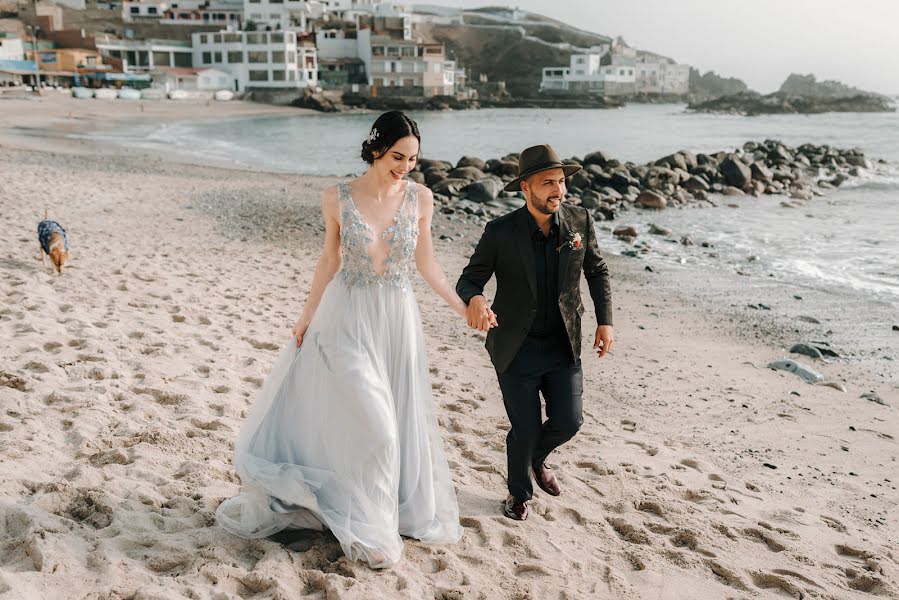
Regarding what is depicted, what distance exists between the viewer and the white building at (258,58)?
77.1m

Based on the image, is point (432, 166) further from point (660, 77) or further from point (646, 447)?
point (660, 77)

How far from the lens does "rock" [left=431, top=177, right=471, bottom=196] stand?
59.1 ft

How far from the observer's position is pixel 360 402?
315 centimetres

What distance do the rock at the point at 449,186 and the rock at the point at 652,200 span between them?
14.6 ft

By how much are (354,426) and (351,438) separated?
55 millimetres

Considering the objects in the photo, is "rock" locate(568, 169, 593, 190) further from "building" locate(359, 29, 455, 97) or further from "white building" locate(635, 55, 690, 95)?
"white building" locate(635, 55, 690, 95)

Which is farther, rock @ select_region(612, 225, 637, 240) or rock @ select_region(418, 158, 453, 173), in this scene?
rock @ select_region(418, 158, 453, 173)

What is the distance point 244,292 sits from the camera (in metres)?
8.31

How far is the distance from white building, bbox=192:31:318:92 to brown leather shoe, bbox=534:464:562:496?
78.7 metres

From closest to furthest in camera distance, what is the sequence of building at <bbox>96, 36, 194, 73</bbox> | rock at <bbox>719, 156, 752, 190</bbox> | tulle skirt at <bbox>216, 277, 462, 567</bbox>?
tulle skirt at <bbox>216, 277, 462, 567</bbox> → rock at <bbox>719, 156, 752, 190</bbox> → building at <bbox>96, 36, 194, 73</bbox>

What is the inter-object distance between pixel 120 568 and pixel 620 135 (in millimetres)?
52784

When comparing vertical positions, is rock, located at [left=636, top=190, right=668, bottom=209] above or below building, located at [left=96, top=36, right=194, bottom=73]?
below

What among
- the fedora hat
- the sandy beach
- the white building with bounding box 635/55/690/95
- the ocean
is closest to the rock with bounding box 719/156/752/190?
the ocean

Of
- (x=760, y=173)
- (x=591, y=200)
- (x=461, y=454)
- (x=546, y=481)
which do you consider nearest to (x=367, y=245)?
(x=546, y=481)
